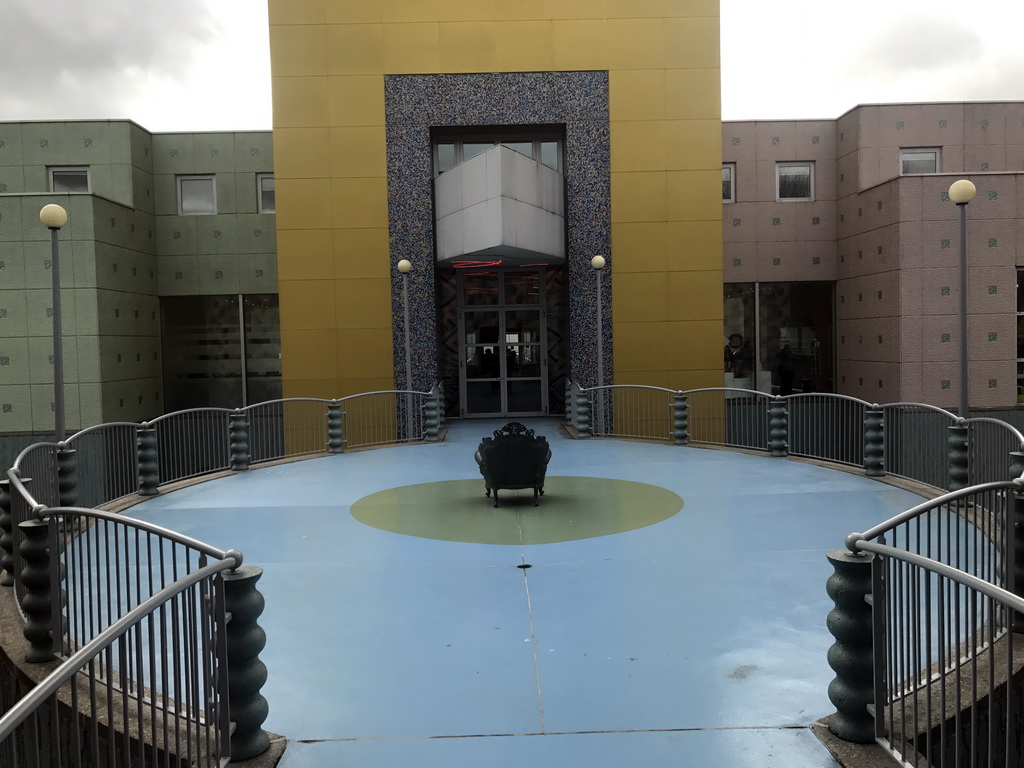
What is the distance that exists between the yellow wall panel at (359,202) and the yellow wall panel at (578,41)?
5.98 meters

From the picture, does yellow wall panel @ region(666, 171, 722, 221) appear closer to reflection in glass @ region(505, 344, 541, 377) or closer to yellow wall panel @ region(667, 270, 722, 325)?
yellow wall panel @ region(667, 270, 722, 325)

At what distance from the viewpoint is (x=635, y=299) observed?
76.9 feet

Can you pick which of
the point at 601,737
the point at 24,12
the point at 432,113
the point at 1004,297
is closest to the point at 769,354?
the point at 1004,297

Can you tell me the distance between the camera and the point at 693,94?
75.7 ft

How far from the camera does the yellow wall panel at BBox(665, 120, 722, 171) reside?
23.1m

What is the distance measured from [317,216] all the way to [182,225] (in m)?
7.75

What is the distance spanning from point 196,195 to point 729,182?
1808 cm

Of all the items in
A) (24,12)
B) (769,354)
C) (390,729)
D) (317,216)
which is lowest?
(390,729)

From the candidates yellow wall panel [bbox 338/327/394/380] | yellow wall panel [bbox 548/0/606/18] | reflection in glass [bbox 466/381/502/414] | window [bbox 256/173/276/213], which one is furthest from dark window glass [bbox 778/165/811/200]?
window [bbox 256/173/276/213]

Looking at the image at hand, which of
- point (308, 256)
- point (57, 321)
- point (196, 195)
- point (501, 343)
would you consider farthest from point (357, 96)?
point (57, 321)

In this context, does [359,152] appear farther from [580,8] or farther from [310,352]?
[580,8]

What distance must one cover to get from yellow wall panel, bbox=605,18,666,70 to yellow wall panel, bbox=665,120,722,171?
70.2 inches

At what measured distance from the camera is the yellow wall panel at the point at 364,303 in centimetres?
2328

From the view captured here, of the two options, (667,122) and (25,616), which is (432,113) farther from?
Result: (25,616)
